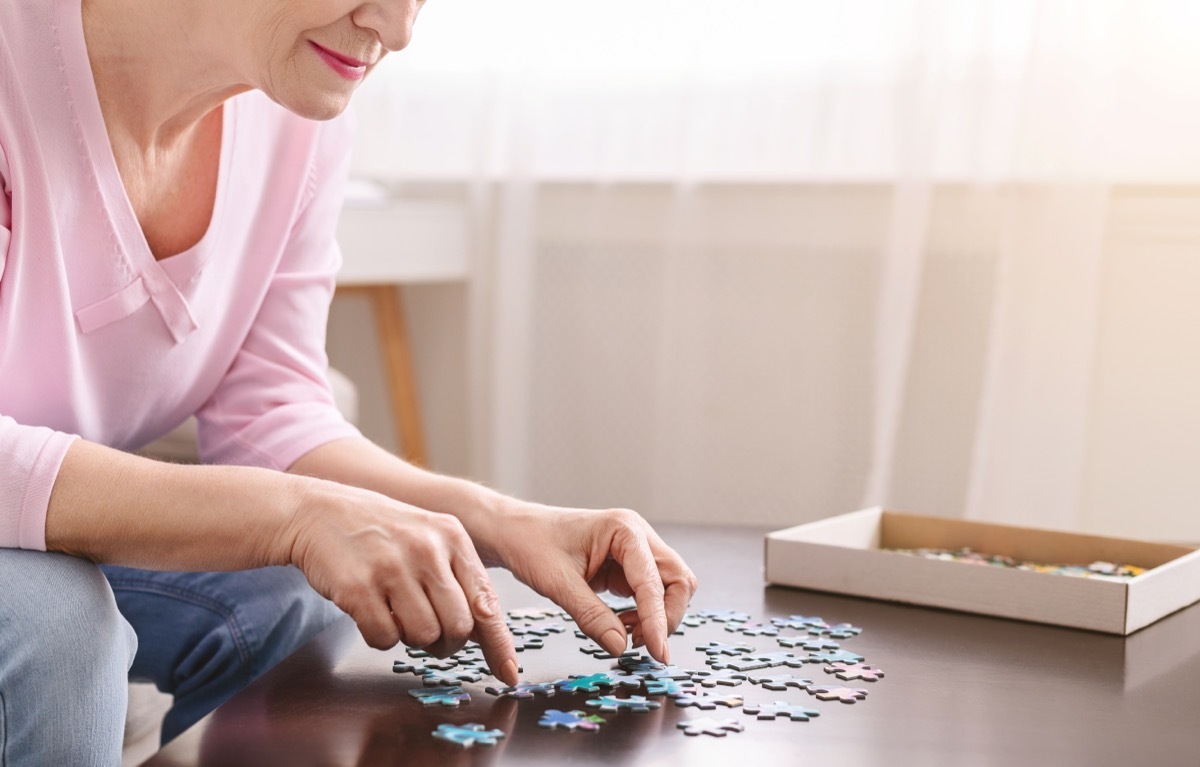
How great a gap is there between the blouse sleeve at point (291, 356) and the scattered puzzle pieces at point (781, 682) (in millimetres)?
581

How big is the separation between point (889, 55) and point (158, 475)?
2188mm

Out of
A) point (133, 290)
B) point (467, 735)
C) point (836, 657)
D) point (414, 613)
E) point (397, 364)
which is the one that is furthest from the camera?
point (397, 364)

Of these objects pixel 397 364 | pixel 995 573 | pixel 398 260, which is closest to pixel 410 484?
pixel 995 573

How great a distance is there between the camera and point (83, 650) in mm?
891

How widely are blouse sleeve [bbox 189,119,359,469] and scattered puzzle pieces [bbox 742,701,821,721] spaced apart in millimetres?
624

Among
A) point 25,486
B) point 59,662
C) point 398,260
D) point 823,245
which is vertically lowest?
point 59,662

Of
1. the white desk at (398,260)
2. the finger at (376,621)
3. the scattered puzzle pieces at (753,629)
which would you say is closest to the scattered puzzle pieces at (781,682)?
the scattered puzzle pieces at (753,629)

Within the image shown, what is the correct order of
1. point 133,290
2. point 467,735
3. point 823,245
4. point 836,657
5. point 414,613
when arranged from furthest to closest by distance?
point 823,245, point 133,290, point 836,657, point 414,613, point 467,735

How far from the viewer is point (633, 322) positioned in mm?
3109

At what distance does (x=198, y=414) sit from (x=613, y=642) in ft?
2.20

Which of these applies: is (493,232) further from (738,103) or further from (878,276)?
(878,276)

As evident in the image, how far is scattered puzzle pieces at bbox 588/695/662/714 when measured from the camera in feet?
2.81

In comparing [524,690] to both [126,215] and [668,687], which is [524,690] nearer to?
[668,687]

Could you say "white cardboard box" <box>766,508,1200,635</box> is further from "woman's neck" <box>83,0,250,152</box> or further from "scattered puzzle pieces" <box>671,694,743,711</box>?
"woman's neck" <box>83,0,250,152</box>
